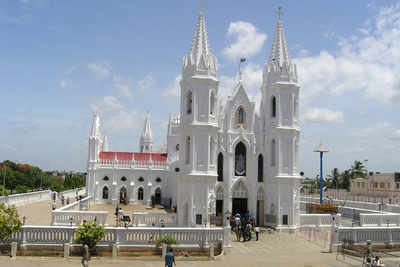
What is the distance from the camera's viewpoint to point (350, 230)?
78.2 feet

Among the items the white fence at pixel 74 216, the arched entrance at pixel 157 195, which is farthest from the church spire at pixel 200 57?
the arched entrance at pixel 157 195

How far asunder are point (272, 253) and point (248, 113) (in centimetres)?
1458

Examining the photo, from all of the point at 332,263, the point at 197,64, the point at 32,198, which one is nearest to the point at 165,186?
the point at 32,198

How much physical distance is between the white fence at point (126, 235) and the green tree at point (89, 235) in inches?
33.9

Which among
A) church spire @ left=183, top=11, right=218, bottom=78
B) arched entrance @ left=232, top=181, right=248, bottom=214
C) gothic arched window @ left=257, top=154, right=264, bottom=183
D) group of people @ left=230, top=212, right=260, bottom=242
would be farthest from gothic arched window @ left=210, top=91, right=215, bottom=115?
group of people @ left=230, top=212, right=260, bottom=242

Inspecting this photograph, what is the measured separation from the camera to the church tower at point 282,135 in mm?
32000

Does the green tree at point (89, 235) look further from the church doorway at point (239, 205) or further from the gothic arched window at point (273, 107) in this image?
the gothic arched window at point (273, 107)

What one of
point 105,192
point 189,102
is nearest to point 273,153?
point 189,102

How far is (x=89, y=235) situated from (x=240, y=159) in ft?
56.8

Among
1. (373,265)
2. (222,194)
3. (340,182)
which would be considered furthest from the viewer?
(340,182)

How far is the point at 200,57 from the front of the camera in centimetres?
3092

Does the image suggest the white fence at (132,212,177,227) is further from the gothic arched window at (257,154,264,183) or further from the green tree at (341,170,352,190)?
the green tree at (341,170,352,190)

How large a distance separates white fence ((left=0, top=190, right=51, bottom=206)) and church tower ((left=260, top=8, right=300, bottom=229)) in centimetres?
2464

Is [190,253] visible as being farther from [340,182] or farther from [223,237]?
[340,182]
